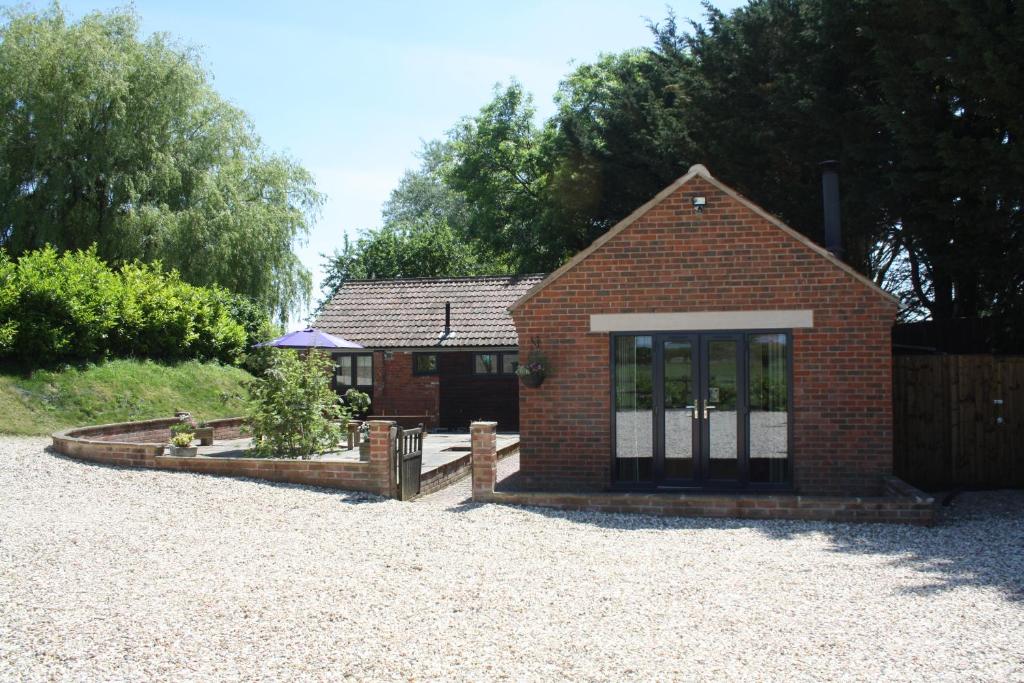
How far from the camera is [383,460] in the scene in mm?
12250

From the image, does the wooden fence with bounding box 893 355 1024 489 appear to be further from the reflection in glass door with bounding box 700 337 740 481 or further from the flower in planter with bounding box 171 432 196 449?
the flower in planter with bounding box 171 432 196 449

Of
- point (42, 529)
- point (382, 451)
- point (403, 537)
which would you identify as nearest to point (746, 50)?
point (382, 451)

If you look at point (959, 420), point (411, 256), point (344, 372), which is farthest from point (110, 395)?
point (411, 256)

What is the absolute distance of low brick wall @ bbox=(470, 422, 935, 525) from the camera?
10594 millimetres

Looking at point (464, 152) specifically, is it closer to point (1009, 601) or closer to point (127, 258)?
point (127, 258)

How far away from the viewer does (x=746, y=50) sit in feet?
72.5

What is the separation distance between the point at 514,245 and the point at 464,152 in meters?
6.65

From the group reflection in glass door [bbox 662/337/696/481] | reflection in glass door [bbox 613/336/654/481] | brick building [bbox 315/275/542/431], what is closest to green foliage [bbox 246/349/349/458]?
reflection in glass door [bbox 613/336/654/481]

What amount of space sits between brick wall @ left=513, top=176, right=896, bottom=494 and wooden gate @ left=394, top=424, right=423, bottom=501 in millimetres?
1565

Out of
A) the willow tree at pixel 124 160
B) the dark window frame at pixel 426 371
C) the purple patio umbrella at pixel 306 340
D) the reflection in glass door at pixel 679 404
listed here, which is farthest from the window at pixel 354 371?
the reflection in glass door at pixel 679 404

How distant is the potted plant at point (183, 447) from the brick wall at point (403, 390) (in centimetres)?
930

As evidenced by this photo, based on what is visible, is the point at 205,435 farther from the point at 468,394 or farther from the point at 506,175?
the point at 506,175

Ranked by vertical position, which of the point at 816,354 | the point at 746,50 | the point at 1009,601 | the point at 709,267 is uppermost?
the point at 746,50

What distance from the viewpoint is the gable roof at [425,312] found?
80.0 ft
